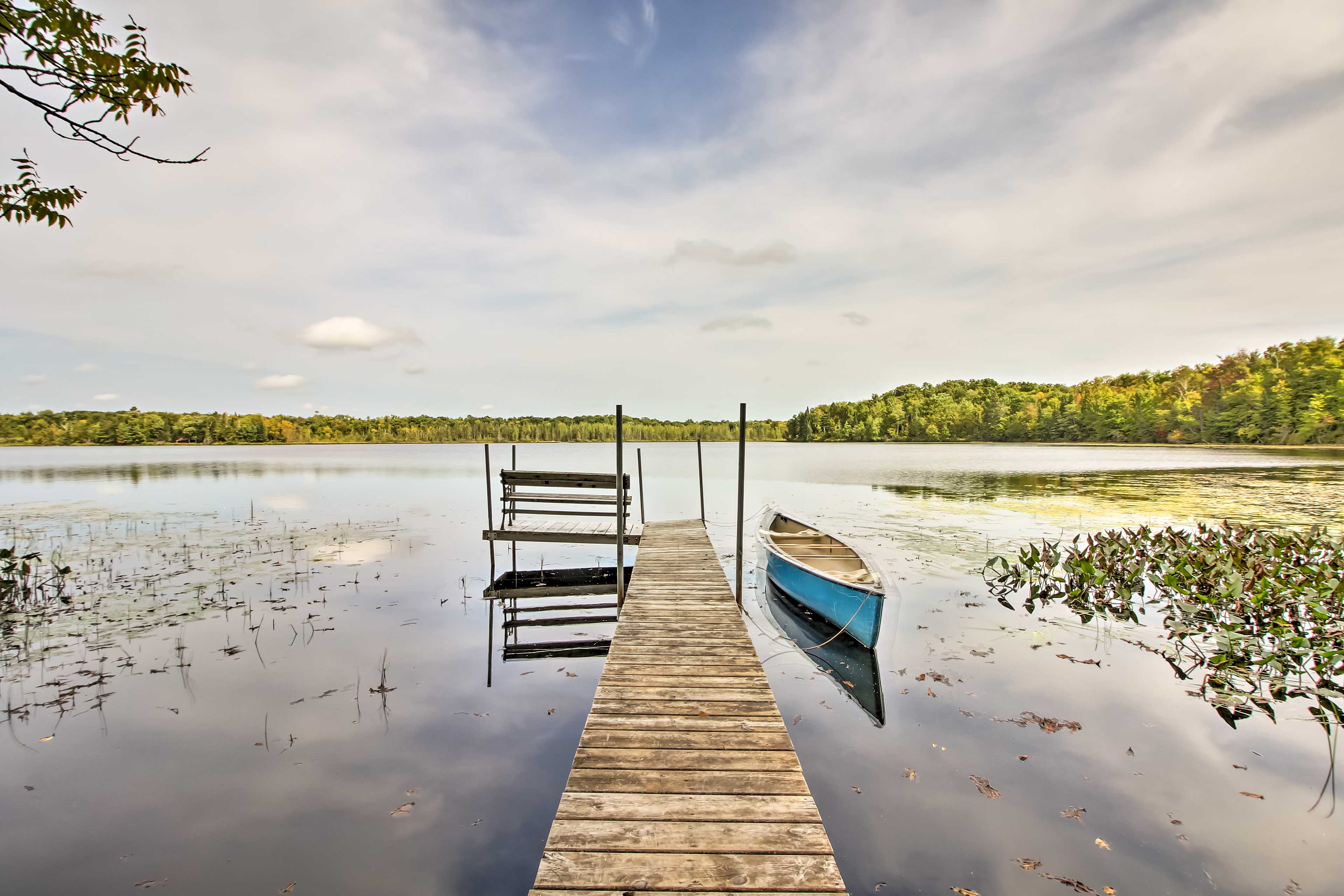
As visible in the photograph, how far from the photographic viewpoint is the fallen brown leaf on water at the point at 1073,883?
13.0 feet

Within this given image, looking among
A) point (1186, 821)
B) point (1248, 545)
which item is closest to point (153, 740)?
point (1186, 821)

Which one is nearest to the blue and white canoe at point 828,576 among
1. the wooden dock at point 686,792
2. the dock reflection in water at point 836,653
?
the dock reflection in water at point 836,653

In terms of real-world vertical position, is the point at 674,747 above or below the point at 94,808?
above

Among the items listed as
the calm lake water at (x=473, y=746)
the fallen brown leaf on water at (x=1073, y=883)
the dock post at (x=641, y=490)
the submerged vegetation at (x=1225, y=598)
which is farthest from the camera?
the dock post at (x=641, y=490)

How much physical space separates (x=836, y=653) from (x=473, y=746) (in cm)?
528

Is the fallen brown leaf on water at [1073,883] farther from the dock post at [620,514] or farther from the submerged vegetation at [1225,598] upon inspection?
the dock post at [620,514]

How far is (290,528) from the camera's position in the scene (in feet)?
59.1

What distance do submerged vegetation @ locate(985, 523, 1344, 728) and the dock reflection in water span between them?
3794 mm

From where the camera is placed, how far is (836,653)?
8.51 m

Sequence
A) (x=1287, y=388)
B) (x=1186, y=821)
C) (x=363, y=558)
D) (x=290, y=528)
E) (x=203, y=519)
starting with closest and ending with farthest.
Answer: (x=1186, y=821) < (x=363, y=558) < (x=290, y=528) < (x=203, y=519) < (x=1287, y=388)

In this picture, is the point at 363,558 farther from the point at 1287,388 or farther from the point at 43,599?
the point at 1287,388

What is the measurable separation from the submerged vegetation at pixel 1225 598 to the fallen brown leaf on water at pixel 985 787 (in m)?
3.42

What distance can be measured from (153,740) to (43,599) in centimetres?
704

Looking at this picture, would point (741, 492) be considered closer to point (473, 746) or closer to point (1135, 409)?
point (473, 746)
